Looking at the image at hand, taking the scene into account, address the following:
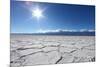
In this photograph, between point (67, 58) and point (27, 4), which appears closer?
point (27, 4)

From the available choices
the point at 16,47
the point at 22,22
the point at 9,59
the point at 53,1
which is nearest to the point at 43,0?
the point at 53,1

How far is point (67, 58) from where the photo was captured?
6.86 ft

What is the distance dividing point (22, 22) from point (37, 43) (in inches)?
11.2

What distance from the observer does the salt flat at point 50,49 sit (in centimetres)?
193

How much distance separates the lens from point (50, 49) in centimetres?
204

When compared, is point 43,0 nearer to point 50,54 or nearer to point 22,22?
point 22,22

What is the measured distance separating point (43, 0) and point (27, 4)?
0.62ft

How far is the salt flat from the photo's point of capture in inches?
75.9
